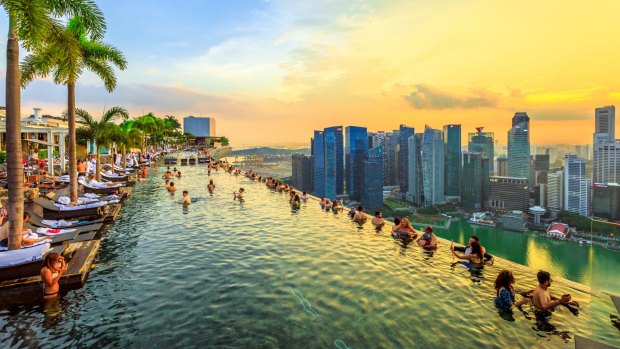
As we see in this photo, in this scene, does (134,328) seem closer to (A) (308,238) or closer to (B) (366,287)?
(B) (366,287)

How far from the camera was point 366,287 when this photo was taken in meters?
9.77

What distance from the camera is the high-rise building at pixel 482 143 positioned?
12344cm

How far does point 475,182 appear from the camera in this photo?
117 meters

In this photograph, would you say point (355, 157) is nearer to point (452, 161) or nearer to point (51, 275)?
point (452, 161)

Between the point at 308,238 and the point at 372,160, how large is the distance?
111 m

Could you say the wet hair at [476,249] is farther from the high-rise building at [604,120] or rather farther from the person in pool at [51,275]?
the high-rise building at [604,120]

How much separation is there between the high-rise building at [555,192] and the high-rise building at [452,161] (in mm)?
43568

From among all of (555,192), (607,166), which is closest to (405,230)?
(607,166)

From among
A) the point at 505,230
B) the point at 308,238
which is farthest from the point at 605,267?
the point at 505,230

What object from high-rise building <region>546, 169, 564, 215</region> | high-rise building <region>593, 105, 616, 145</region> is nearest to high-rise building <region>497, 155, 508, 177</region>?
high-rise building <region>546, 169, 564, 215</region>

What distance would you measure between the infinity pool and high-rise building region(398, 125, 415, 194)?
142 meters

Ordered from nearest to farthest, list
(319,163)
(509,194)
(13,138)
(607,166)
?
1. (13,138)
2. (607,166)
3. (509,194)
4. (319,163)

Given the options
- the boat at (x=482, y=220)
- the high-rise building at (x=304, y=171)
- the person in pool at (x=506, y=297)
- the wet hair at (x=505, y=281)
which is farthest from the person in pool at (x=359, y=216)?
the high-rise building at (x=304, y=171)

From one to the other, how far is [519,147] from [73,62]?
137 meters
